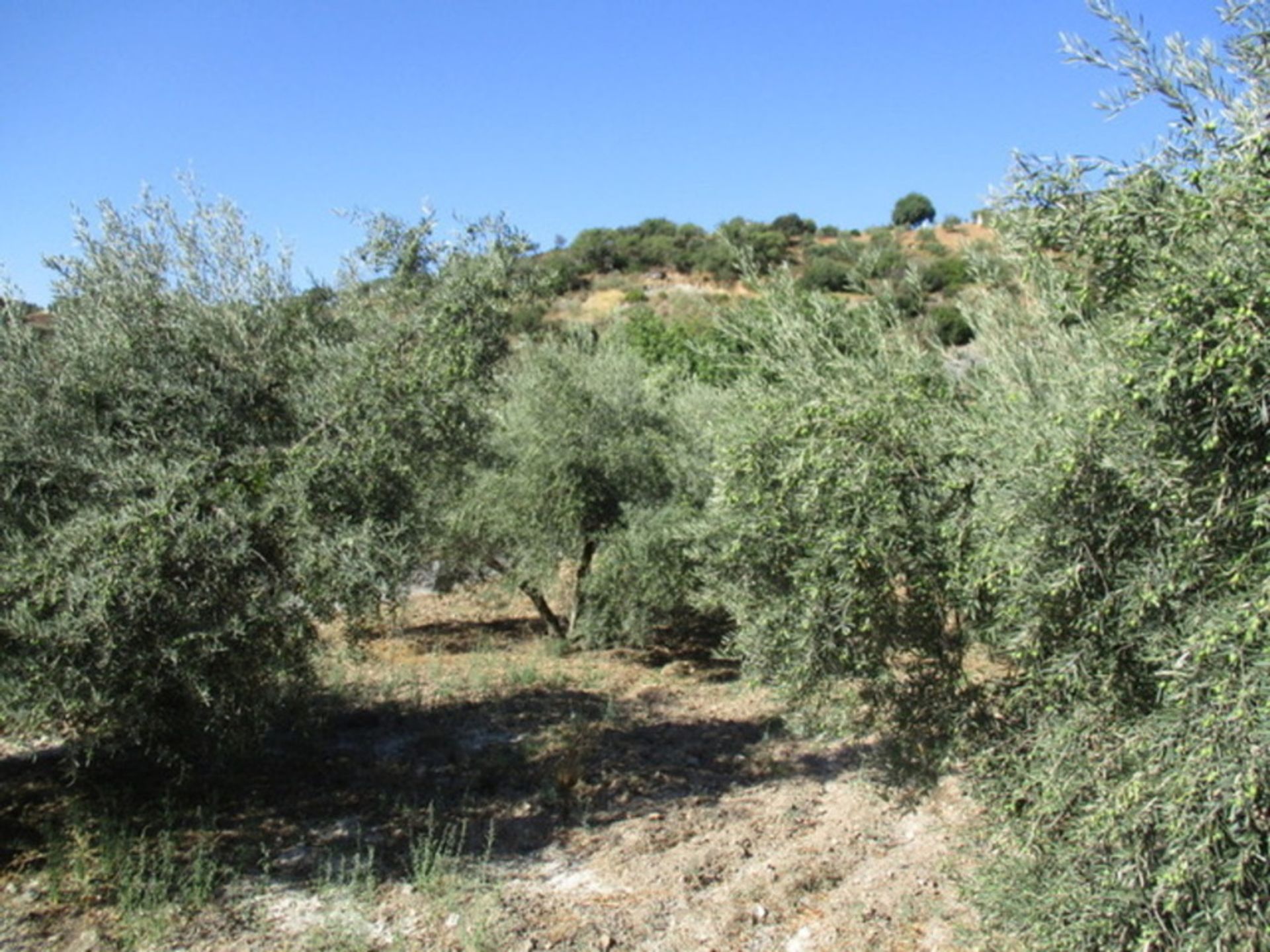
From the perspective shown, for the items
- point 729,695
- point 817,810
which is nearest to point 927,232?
point 729,695

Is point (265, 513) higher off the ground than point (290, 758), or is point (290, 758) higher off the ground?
point (265, 513)

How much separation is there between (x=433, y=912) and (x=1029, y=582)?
14.6ft

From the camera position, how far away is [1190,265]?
10.7 ft

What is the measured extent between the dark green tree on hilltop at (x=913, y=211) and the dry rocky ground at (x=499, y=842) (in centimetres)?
5728

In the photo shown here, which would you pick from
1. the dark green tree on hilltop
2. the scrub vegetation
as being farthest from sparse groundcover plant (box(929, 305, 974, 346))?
the dark green tree on hilltop

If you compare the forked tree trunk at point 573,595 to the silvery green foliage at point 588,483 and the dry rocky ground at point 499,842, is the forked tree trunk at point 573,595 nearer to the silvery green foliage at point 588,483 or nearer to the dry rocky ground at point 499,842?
the silvery green foliage at point 588,483

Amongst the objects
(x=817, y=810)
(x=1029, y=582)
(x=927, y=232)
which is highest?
(x=927, y=232)

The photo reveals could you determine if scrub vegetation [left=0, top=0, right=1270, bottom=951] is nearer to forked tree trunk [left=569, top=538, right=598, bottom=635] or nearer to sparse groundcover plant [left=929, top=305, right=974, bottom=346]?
sparse groundcover plant [left=929, top=305, right=974, bottom=346]

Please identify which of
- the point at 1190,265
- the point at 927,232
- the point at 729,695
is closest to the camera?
the point at 1190,265

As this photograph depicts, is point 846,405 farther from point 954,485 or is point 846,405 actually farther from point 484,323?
point 484,323

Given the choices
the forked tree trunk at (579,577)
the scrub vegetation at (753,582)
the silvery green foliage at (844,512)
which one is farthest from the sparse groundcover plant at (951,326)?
the forked tree trunk at (579,577)

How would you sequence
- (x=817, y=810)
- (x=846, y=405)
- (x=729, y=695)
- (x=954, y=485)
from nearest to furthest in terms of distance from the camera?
(x=954, y=485)
(x=846, y=405)
(x=817, y=810)
(x=729, y=695)

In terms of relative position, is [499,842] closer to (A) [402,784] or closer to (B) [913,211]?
(A) [402,784]

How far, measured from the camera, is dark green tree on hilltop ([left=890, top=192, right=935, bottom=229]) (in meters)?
62.8
